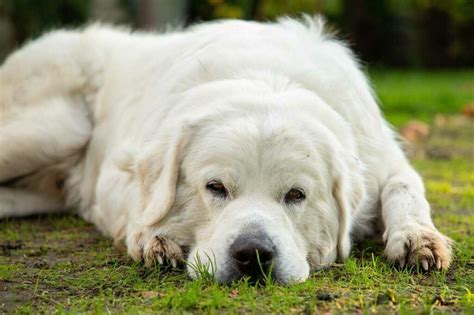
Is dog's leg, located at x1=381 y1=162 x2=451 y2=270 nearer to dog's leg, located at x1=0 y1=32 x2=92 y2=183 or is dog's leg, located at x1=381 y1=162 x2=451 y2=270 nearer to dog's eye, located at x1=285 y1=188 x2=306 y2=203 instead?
dog's eye, located at x1=285 y1=188 x2=306 y2=203

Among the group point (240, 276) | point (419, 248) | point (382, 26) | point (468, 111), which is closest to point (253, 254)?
point (240, 276)

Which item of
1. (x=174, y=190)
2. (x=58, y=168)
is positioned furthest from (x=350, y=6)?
(x=174, y=190)

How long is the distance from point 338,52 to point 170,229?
1.79 metres

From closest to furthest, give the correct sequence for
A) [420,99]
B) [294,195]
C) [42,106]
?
[294,195], [42,106], [420,99]

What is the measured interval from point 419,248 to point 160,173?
4.57 feet

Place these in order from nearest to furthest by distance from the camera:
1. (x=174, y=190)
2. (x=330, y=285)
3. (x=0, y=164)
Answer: (x=330, y=285)
(x=174, y=190)
(x=0, y=164)

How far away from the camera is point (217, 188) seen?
4.20m

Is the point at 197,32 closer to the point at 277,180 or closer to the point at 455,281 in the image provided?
the point at 277,180

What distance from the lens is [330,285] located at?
3965mm

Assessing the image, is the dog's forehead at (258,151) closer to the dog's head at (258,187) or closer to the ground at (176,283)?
the dog's head at (258,187)

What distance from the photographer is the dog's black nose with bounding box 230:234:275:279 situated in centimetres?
380

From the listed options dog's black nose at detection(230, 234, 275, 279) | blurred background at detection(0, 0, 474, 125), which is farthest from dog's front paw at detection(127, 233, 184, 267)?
blurred background at detection(0, 0, 474, 125)

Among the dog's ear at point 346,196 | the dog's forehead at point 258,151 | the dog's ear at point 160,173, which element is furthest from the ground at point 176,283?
the dog's forehead at point 258,151

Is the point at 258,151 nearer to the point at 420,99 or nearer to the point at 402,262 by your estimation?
the point at 402,262
